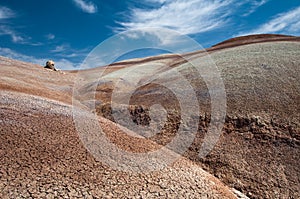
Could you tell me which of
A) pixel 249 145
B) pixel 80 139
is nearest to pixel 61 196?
pixel 80 139

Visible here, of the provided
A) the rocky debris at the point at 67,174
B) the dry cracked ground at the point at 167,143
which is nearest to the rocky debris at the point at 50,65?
the dry cracked ground at the point at 167,143

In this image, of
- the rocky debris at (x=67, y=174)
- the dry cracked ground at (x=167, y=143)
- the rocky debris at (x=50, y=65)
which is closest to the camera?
the rocky debris at (x=67, y=174)

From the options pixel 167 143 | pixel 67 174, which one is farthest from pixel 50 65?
pixel 67 174

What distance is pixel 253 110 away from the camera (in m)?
11.0

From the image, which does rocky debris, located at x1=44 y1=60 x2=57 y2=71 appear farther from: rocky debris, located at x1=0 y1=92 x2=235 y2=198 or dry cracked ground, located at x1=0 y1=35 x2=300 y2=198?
rocky debris, located at x1=0 y1=92 x2=235 y2=198

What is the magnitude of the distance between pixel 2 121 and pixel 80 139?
273 centimetres

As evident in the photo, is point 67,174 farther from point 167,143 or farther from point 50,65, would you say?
point 50,65

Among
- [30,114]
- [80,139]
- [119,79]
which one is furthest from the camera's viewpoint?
[119,79]

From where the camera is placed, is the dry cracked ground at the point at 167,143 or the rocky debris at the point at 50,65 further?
the rocky debris at the point at 50,65

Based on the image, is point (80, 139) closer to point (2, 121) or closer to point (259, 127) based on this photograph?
point (2, 121)

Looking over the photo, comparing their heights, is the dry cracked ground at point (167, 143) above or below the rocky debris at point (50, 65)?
below

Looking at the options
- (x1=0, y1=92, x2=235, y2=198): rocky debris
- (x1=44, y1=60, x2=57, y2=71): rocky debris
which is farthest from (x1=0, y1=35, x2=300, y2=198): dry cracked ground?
(x1=44, y1=60, x2=57, y2=71): rocky debris

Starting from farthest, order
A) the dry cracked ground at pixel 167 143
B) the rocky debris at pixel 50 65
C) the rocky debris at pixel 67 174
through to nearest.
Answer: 1. the rocky debris at pixel 50 65
2. the dry cracked ground at pixel 167 143
3. the rocky debris at pixel 67 174

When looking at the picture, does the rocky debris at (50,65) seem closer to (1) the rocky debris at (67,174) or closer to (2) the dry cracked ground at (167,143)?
(2) the dry cracked ground at (167,143)
